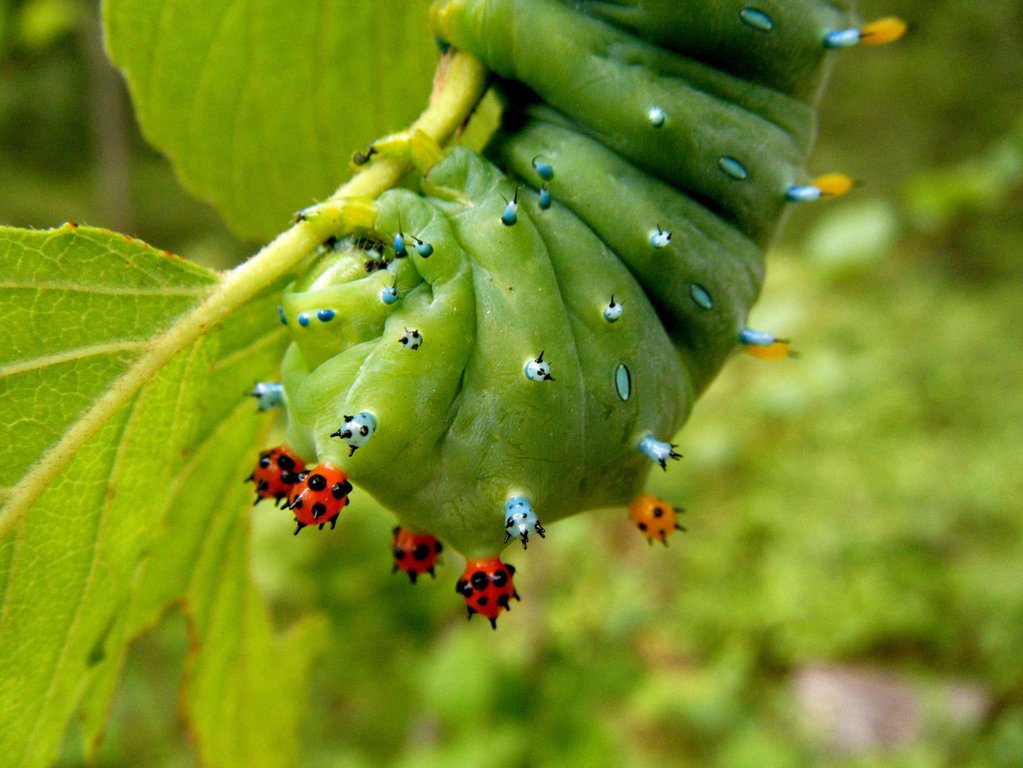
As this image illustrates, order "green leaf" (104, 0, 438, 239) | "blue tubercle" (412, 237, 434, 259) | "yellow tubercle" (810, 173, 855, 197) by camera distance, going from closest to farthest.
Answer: "blue tubercle" (412, 237, 434, 259)
"yellow tubercle" (810, 173, 855, 197)
"green leaf" (104, 0, 438, 239)

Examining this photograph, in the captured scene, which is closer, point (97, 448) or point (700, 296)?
point (97, 448)

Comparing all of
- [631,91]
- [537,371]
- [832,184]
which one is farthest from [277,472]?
[832,184]

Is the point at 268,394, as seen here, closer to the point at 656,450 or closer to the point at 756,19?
the point at 656,450

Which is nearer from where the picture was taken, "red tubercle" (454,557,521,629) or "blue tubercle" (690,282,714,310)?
"red tubercle" (454,557,521,629)

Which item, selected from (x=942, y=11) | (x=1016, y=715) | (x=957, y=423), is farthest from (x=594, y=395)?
(x=942, y=11)

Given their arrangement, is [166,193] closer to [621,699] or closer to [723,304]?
[621,699]

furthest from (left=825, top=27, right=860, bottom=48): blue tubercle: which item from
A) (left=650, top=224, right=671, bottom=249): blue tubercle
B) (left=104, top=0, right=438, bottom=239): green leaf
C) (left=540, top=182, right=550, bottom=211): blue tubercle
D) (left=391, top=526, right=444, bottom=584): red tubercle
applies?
(left=391, top=526, right=444, bottom=584): red tubercle

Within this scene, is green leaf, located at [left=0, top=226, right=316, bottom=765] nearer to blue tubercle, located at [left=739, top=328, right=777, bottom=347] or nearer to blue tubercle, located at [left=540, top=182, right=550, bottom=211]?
blue tubercle, located at [left=540, top=182, right=550, bottom=211]
